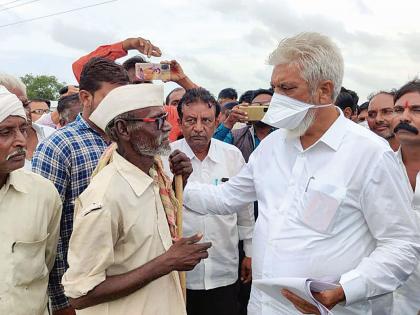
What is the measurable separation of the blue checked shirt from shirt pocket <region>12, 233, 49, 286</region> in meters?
0.45

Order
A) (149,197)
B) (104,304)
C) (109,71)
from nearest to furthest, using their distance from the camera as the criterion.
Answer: (104,304) < (149,197) < (109,71)

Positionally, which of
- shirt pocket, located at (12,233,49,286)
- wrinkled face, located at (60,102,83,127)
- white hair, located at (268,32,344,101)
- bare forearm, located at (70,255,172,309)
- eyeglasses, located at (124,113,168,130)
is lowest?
wrinkled face, located at (60,102,83,127)

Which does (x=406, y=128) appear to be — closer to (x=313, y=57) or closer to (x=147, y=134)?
(x=313, y=57)

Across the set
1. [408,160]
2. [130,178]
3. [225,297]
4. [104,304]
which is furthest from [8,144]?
[408,160]

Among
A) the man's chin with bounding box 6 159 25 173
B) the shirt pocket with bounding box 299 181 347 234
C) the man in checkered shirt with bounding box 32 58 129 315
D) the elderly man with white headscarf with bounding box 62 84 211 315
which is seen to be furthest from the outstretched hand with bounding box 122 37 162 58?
the shirt pocket with bounding box 299 181 347 234

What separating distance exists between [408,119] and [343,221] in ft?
4.12

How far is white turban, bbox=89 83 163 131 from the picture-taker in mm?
2238

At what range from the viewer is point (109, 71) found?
299cm

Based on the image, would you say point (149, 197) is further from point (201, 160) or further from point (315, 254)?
point (201, 160)

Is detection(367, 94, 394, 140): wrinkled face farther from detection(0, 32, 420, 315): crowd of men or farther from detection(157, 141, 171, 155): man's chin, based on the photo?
detection(157, 141, 171, 155): man's chin

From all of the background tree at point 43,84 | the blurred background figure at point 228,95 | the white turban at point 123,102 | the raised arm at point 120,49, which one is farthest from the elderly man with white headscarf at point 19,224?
the background tree at point 43,84

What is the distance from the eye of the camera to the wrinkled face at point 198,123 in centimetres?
366

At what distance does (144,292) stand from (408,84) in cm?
251

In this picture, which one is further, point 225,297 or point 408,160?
point 225,297
